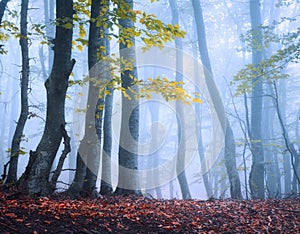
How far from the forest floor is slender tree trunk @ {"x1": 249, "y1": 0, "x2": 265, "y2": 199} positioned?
4.89 m

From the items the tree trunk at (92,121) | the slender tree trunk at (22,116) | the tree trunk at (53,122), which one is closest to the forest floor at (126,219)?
the tree trunk at (53,122)

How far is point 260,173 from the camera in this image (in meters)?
12.0

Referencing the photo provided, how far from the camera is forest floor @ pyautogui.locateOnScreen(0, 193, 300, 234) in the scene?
12.1ft

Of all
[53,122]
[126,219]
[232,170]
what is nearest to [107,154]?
[53,122]

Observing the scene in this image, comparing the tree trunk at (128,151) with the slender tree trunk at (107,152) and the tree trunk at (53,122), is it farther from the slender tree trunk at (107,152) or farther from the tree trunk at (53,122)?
the tree trunk at (53,122)

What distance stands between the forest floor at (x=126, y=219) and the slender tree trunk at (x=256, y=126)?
4.89 metres

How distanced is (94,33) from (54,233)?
405cm

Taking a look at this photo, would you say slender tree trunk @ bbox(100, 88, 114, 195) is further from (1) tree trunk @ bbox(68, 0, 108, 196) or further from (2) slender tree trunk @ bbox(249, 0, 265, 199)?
(2) slender tree trunk @ bbox(249, 0, 265, 199)

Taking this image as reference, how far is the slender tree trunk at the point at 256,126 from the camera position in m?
11.6

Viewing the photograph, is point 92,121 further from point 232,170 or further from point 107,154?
point 232,170

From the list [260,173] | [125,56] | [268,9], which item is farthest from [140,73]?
[125,56]

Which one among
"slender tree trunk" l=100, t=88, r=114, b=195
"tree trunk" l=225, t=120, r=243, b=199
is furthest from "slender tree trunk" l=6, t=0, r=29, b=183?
"tree trunk" l=225, t=120, r=243, b=199

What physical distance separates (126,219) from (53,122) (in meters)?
2.02

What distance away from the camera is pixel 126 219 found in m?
4.47
